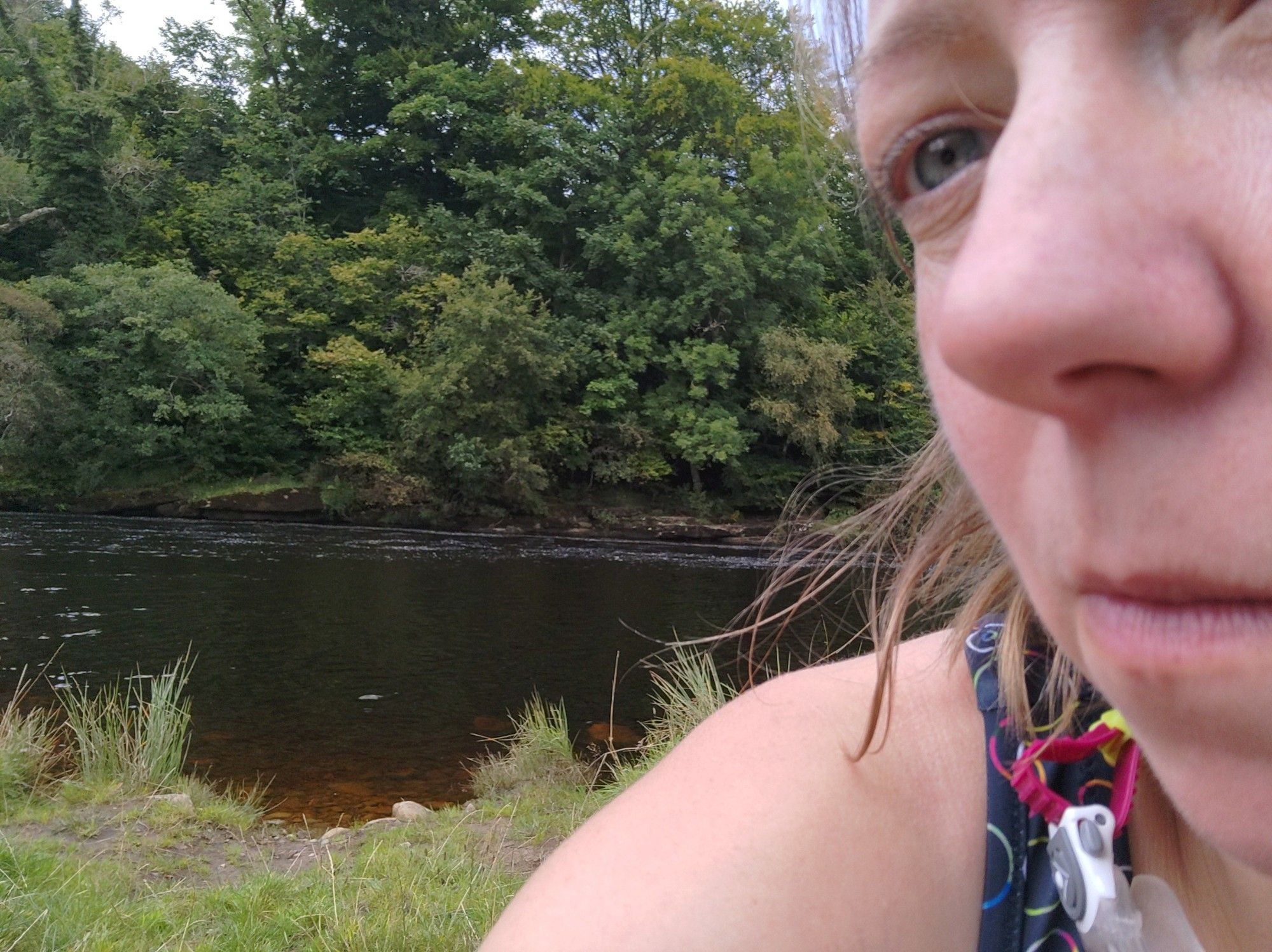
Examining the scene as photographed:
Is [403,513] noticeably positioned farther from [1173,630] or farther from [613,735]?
[1173,630]

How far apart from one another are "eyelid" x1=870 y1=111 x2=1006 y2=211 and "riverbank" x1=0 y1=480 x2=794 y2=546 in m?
19.5

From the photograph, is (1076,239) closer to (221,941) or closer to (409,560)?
(221,941)

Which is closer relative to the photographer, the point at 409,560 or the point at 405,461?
the point at 409,560

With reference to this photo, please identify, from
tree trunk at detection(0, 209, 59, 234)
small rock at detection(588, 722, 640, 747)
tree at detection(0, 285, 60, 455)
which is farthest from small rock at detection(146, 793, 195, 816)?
tree trunk at detection(0, 209, 59, 234)

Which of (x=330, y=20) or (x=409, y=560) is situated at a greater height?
(x=330, y=20)

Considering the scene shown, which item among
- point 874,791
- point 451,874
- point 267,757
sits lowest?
point 267,757

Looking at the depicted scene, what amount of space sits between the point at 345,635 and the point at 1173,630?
9795mm

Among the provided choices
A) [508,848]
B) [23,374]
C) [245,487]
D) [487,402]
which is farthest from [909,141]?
[23,374]

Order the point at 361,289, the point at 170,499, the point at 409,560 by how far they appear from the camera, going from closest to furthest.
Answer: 1. the point at 409,560
2. the point at 170,499
3. the point at 361,289

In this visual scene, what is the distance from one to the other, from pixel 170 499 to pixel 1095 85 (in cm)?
2207

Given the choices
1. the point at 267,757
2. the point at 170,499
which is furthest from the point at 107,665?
the point at 170,499

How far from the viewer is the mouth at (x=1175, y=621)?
35cm

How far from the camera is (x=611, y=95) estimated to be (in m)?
25.1

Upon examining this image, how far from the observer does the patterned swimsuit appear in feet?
2.11
